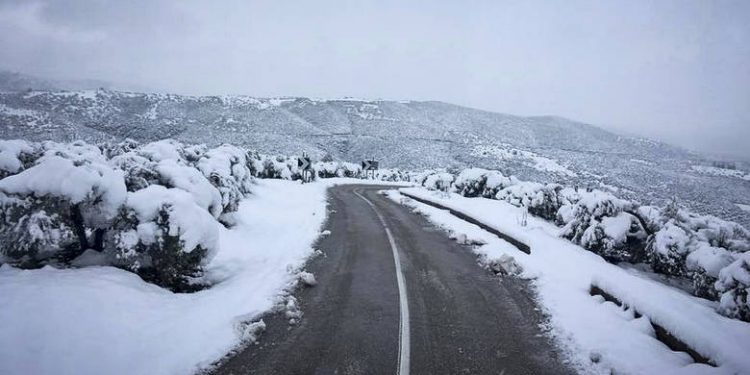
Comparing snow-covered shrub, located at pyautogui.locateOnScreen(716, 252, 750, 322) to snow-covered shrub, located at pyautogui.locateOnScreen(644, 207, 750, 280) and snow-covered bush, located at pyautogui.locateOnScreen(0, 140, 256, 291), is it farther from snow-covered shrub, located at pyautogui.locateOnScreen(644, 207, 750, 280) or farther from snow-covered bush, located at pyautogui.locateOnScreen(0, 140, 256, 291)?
snow-covered bush, located at pyautogui.locateOnScreen(0, 140, 256, 291)

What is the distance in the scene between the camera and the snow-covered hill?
91062 millimetres

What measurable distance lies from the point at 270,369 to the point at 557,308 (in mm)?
4862

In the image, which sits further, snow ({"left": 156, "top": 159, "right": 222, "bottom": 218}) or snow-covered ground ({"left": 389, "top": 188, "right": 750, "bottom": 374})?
snow ({"left": 156, "top": 159, "right": 222, "bottom": 218})

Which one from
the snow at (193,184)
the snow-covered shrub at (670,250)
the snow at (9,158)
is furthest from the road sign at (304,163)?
the snow-covered shrub at (670,250)

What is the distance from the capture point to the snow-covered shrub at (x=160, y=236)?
6.73 meters

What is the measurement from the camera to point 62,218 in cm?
671

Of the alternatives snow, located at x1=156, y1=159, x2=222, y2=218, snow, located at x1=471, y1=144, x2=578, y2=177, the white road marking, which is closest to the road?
the white road marking

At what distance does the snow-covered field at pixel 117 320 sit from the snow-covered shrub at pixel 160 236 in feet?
1.08

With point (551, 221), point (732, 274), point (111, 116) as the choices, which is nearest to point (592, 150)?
point (551, 221)

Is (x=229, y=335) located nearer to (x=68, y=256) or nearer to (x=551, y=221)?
(x=68, y=256)

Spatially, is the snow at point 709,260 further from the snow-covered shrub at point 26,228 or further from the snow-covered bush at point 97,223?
the snow-covered shrub at point 26,228

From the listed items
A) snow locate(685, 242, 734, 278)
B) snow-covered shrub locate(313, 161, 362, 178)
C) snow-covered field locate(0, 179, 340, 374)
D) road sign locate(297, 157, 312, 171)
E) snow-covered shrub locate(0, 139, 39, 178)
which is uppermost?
snow-covered shrub locate(0, 139, 39, 178)

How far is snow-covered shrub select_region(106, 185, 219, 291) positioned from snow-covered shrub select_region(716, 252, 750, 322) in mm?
8957

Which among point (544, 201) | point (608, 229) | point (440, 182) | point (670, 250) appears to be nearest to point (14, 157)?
point (608, 229)
